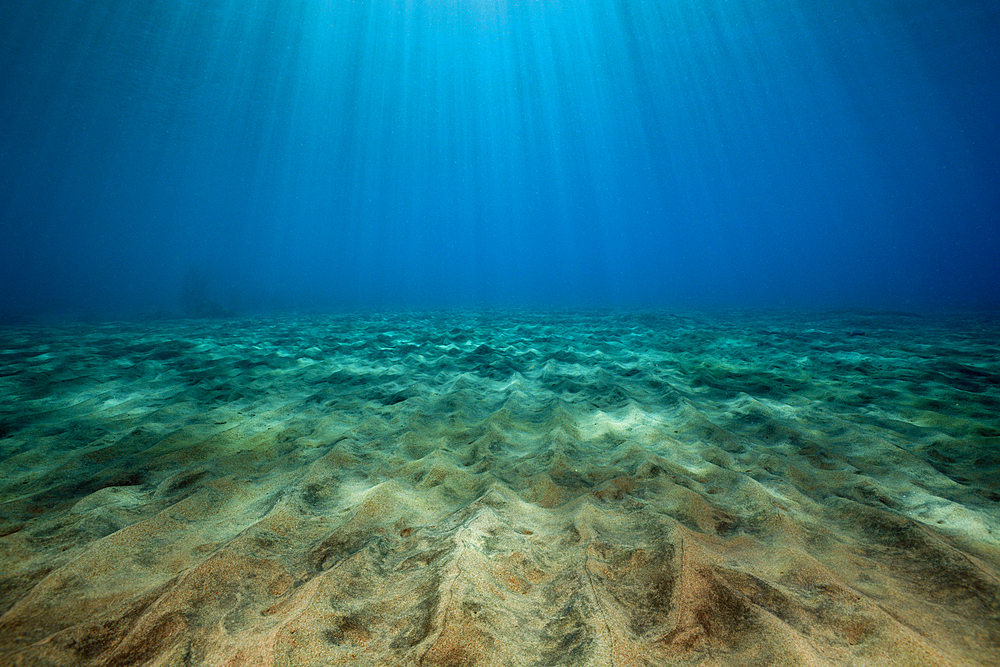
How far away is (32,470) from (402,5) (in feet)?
163

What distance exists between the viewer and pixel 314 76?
4172 cm

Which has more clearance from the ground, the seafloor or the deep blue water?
the deep blue water

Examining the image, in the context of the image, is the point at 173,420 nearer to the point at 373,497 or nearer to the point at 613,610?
the point at 373,497

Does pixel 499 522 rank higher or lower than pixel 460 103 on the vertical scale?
lower

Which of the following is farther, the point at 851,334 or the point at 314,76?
the point at 314,76

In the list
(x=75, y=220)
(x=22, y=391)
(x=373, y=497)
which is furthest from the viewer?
(x=75, y=220)

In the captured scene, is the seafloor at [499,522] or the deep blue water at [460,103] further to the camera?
the deep blue water at [460,103]

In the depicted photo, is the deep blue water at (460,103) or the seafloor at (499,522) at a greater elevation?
the deep blue water at (460,103)

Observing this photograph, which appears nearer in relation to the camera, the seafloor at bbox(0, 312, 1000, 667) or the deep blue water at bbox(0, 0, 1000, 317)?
the seafloor at bbox(0, 312, 1000, 667)

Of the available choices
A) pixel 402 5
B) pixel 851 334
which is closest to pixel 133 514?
pixel 851 334

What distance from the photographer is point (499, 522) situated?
81.7 inches

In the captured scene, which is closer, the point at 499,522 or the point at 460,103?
the point at 499,522

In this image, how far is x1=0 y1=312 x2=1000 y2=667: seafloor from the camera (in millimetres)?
1267

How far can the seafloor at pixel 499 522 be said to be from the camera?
127 cm
